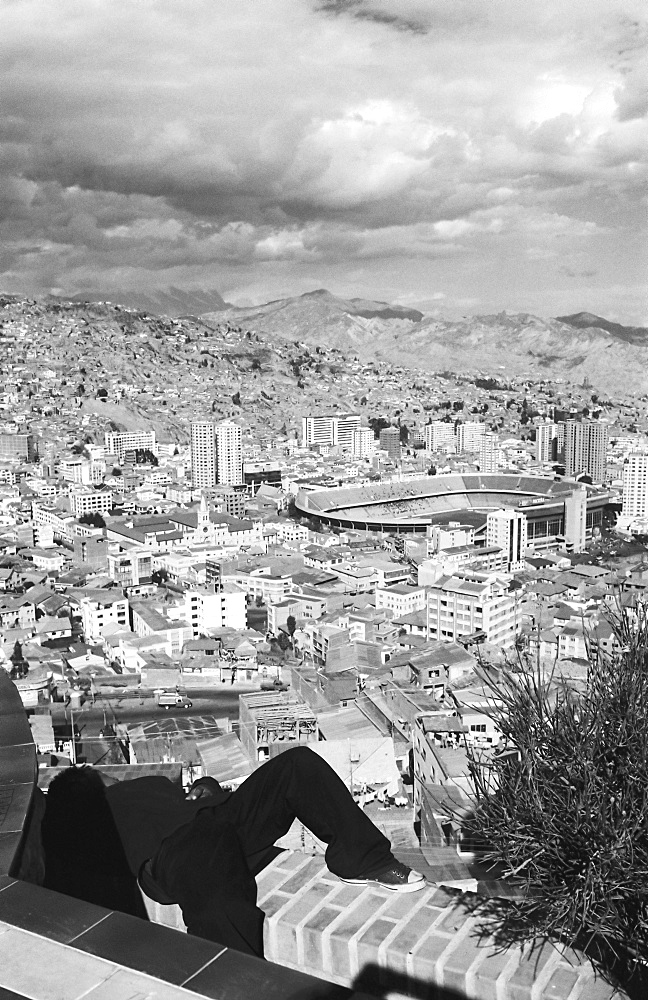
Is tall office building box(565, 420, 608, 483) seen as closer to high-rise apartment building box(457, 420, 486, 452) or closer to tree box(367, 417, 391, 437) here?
high-rise apartment building box(457, 420, 486, 452)

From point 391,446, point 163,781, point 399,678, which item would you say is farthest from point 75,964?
point 391,446

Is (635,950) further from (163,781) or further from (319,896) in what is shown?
(163,781)

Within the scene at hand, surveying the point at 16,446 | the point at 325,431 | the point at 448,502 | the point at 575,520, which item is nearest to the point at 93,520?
the point at 448,502

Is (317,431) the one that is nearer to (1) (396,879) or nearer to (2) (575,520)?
(2) (575,520)

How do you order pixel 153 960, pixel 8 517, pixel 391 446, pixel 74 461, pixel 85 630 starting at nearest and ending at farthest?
pixel 153 960 → pixel 85 630 → pixel 8 517 → pixel 74 461 → pixel 391 446

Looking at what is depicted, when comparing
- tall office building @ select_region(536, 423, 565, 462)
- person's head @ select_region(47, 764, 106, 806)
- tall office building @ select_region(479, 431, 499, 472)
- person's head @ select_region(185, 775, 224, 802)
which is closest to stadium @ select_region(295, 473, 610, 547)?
tall office building @ select_region(479, 431, 499, 472)

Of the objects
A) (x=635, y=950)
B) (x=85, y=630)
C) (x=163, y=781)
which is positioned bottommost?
(x=85, y=630)
